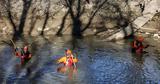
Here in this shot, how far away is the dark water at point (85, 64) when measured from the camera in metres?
20.7

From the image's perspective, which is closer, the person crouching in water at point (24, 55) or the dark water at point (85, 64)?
the dark water at point (85, 64)

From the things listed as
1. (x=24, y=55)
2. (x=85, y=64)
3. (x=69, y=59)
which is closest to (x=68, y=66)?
(x=69, y=59)

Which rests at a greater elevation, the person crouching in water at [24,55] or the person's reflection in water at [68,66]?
the person crouching in water at [24,55]

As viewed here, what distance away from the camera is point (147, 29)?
32.7 metres

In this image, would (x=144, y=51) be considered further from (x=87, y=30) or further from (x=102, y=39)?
(x=87, y=30)

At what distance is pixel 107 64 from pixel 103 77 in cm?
279

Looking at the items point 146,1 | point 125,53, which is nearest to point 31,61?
point 125,53

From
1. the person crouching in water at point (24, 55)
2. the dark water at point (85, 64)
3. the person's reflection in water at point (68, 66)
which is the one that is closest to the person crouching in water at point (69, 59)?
the person's reflection in water at point (68, 66)

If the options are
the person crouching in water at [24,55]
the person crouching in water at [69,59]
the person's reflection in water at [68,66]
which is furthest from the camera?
the person crouching in water at [24,55]

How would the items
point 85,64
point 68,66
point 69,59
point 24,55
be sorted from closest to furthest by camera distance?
point 69,59
point 68,66
point 24,55
point 85,64

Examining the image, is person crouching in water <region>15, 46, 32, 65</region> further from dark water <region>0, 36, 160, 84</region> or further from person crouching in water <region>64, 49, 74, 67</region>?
person crouching in water <region>64, 49, 74, 67</region>

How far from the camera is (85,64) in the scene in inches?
942

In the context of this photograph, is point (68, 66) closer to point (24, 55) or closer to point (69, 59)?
point (69, 59)

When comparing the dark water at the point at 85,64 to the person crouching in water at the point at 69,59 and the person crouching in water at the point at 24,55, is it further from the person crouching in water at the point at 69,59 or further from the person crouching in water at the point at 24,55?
the person crouching in water at the point at 69,59
